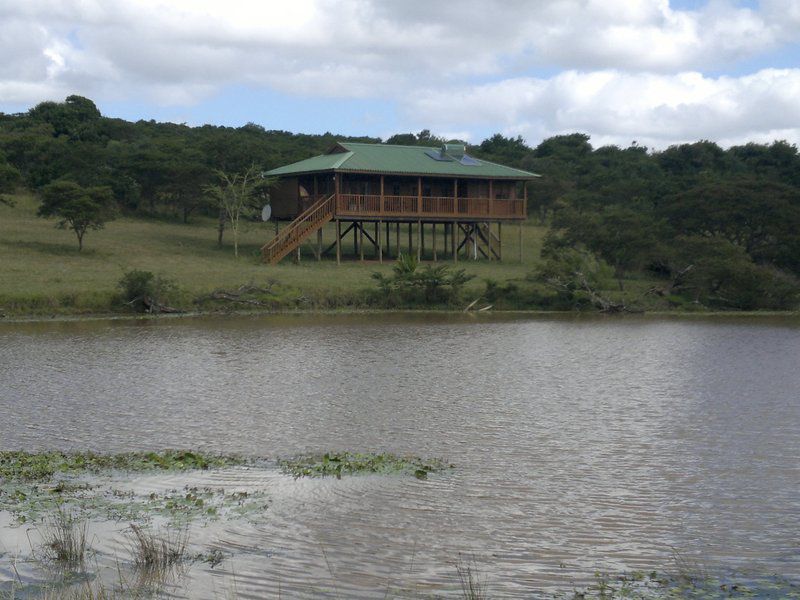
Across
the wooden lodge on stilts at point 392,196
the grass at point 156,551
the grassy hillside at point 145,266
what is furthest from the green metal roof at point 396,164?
the grass at point 156,551

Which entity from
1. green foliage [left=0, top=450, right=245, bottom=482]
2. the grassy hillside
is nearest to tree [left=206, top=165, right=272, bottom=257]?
the grassy hillside

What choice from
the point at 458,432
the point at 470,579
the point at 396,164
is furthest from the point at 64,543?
the point at 396,164

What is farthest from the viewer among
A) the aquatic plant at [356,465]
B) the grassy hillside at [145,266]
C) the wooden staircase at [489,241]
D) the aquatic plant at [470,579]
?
the wooden staircase at [489,241]

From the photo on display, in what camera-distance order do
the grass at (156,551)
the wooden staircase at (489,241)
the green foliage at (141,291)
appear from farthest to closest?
the wooden staircase at (489,241)
the green foliage at (141,291)
the grass at (156,551)

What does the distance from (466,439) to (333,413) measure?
2767mm

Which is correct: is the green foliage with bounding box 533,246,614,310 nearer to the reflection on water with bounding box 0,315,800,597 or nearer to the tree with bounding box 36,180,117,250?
the reflection on water with bounding box 0,315,800,597

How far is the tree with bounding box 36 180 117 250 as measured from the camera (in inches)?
1516

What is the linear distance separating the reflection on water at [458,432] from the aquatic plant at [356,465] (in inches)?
13.3

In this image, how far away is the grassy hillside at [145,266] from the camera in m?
30.7

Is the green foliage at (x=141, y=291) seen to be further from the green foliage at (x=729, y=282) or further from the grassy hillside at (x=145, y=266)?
the green foliage at (x=729, y=282)

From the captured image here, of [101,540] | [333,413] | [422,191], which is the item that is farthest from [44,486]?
[422,191]

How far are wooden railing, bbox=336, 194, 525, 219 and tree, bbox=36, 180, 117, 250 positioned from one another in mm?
9533

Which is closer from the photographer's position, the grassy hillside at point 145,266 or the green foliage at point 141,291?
the grassy hillside at point 145,266

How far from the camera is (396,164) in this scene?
1741 inches
